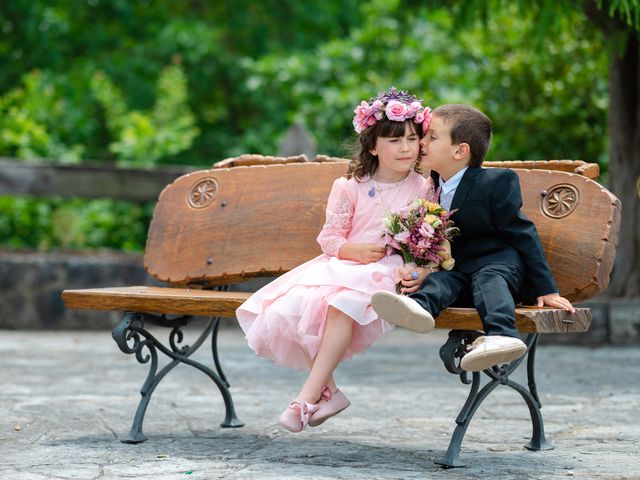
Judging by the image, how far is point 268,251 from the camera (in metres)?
4.83

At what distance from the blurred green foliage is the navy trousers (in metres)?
0.79

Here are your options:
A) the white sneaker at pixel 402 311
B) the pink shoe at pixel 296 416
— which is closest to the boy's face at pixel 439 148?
the white sneaker at pixel 402 311

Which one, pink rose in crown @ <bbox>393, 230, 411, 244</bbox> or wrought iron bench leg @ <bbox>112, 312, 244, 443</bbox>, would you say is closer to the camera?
pink rose in crown @ <bbox>393, 230, 411, 244</bbox>

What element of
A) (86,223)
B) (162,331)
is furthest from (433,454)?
(86,223)

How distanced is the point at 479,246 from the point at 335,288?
530mm

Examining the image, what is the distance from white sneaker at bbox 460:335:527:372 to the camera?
11.6 feet

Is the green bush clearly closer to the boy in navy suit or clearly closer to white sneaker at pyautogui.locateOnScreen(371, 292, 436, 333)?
the boy in navy suit

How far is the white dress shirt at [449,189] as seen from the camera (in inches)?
160

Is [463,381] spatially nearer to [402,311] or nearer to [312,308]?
[402,311]

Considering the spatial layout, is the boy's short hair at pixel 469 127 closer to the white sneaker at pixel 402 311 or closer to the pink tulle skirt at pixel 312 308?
the pink tulle skirt at pixel 312 308

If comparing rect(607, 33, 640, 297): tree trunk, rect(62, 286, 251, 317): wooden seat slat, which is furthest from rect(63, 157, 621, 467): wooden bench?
rect(607, 33, 640, 297): tree trunk

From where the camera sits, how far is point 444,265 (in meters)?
3.95

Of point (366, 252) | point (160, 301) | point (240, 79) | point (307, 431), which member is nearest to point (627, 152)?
point (307, 431)

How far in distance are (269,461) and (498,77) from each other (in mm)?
6363
